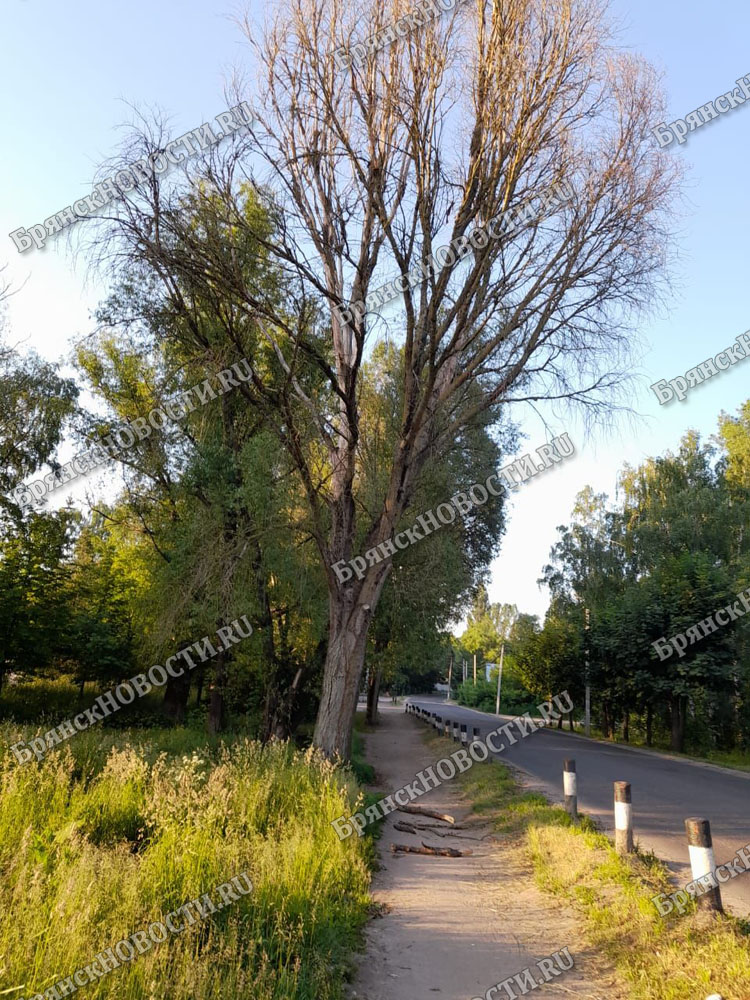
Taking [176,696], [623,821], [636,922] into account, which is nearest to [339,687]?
[623,821]

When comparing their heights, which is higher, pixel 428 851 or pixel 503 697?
pixel 428 851

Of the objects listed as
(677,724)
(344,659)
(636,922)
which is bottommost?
(677,724)

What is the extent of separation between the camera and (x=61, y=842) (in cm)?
578

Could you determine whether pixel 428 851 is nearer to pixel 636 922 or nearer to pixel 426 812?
pixel 426 812

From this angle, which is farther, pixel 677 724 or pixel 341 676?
pixel 677 724

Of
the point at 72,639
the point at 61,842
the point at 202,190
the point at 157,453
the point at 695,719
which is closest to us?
the point at 61,842

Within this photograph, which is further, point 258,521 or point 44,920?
point 258,521

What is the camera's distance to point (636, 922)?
18.5ft

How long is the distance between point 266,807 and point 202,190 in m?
9.20

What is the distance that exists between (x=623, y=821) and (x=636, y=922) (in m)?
2.00

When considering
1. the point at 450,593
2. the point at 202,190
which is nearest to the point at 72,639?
the point at 450,593

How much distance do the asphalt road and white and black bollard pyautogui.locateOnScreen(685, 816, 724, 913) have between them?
950mm

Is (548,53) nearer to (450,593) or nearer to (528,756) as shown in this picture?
(450,593)

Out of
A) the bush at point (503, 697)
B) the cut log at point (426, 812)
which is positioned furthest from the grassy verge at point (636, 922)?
the bush at point (503, 697)
